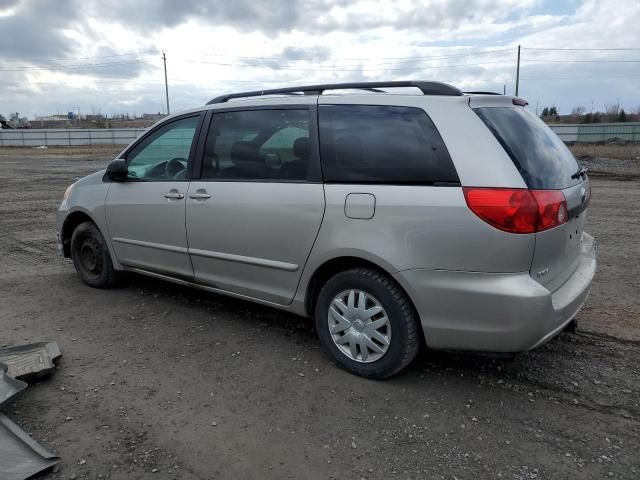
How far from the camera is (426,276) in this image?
121 inches

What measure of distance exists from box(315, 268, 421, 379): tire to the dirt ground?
14 cm

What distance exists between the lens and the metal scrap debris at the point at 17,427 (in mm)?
2555

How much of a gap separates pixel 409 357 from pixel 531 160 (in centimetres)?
134

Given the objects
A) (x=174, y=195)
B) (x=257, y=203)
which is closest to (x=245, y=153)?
(x=257, y=203)

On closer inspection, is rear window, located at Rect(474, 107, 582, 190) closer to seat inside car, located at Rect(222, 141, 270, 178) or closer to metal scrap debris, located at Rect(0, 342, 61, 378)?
seat inside car, located at Rect(222, 141, 270, 178)

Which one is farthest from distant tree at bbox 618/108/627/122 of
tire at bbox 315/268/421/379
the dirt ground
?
tire at bbox 315/268/421/379

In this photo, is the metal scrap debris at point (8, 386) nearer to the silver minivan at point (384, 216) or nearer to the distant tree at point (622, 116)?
the silver minivan at point (384, 216)

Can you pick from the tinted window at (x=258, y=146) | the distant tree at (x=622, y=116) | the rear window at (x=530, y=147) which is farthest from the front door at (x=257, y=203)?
the distant tree at (x=622, y=116)

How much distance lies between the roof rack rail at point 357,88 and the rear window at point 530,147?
0.28 m

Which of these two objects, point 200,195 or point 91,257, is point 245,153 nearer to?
point 200,195

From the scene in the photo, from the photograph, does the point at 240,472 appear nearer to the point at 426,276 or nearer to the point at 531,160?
the point at 426,276

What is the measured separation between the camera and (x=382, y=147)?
10.9 feet

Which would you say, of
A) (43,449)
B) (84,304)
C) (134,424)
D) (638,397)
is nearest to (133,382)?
(134,424)

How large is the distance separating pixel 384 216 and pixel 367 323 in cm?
69
